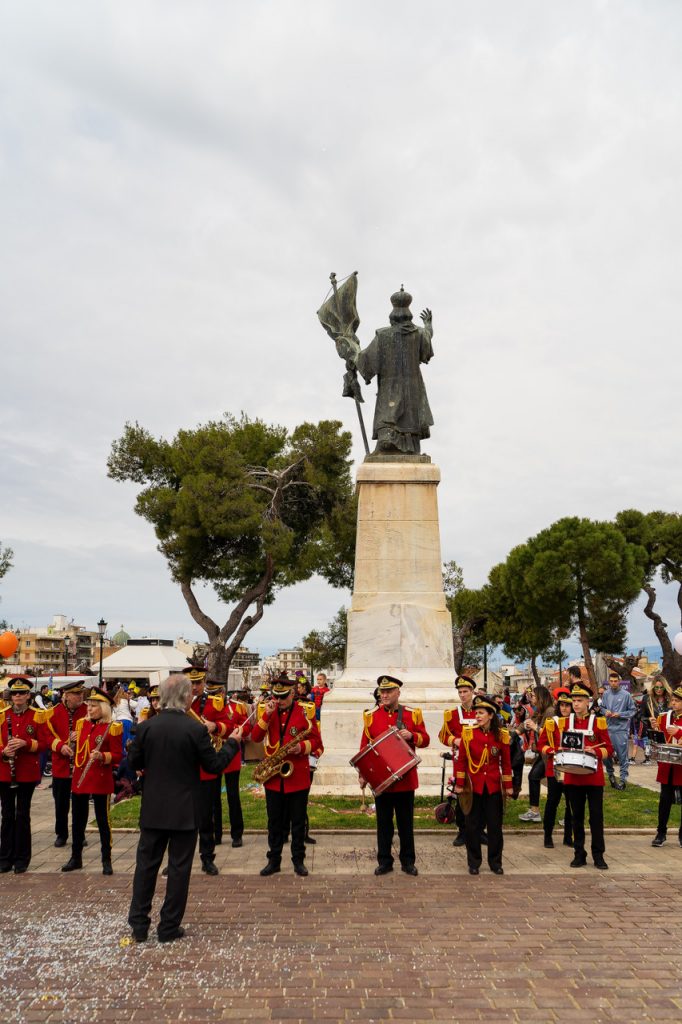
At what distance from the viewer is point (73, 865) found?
8.04 m

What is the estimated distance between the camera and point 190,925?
6152 millimetres

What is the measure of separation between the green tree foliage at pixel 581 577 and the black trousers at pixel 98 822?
108ft

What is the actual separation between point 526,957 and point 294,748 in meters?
2.98

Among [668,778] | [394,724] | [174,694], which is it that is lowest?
[668,778]

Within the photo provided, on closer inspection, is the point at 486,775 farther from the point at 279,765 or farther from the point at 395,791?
the point at 279,765

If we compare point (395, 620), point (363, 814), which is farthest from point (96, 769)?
point (395, 620)

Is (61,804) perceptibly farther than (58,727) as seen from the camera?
Yes

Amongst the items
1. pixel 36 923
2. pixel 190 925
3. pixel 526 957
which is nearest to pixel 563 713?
pixel 526 957

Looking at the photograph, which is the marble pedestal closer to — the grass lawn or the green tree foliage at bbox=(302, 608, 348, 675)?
the grass lawn

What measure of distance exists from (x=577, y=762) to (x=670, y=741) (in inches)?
76.4

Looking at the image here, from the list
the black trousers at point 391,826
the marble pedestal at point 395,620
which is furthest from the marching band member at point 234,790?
the marble pedestal at point 395,620

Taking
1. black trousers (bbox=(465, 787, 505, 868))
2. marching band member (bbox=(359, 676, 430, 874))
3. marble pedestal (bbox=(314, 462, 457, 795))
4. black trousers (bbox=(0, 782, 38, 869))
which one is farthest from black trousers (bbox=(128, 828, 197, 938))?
marble pedestal (bbox=(314, 462, 457, 795))

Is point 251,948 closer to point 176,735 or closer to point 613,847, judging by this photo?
point 176,735

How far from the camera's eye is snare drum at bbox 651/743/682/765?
355 inches
